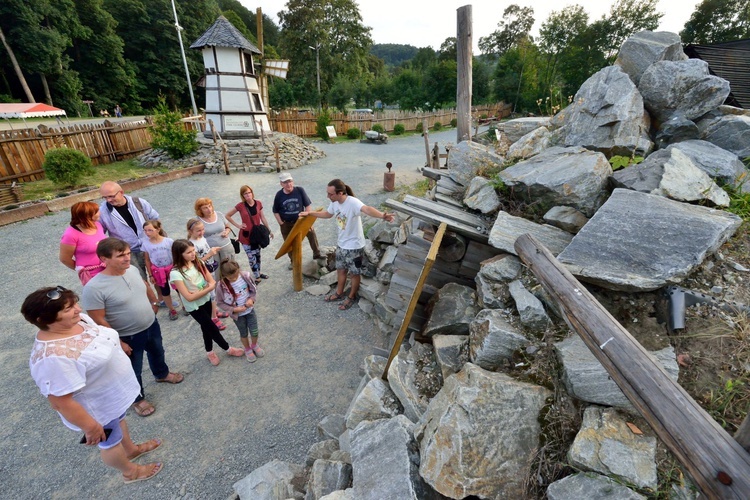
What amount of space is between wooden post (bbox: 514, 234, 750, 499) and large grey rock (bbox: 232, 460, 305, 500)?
2.56 metres

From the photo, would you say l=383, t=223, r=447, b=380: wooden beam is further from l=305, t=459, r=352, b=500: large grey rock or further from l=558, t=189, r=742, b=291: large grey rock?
l=558, t=189, r=742, b=291: large grey rock

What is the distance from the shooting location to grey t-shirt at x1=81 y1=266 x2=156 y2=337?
9.71 feet

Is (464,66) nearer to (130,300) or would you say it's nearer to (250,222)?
(250,222)

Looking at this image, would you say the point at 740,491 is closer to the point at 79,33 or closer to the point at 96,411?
the point at 96,411

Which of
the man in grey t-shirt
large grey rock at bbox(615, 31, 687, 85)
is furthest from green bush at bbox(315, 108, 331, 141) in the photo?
the man in grey t-shirt

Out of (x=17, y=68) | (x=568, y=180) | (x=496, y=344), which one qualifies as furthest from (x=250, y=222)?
(x=17, y=68)

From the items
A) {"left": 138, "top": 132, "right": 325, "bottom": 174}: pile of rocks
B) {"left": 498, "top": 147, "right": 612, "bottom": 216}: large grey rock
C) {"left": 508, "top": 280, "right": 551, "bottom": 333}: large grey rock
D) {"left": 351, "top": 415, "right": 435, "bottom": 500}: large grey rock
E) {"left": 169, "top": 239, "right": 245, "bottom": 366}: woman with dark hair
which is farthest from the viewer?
{"left": 138, "top": 132, "right": 325, "bottom": 174}: pile of rocks

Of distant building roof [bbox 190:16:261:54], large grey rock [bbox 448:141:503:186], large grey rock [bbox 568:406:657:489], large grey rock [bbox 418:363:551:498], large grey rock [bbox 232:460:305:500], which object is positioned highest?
distant building roof [bbox 190:16:261:54]

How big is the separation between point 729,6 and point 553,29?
13.1 meters

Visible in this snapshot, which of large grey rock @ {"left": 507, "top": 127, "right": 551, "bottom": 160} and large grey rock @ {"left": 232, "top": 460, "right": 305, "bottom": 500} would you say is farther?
large grey rock @ {"left": 507, "top": 127, "right": 551, "bottom": 160}

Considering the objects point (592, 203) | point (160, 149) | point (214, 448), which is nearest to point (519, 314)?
point (592, 203)

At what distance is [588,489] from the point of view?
171cm

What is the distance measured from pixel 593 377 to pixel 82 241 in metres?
5.15

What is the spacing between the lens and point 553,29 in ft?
107
